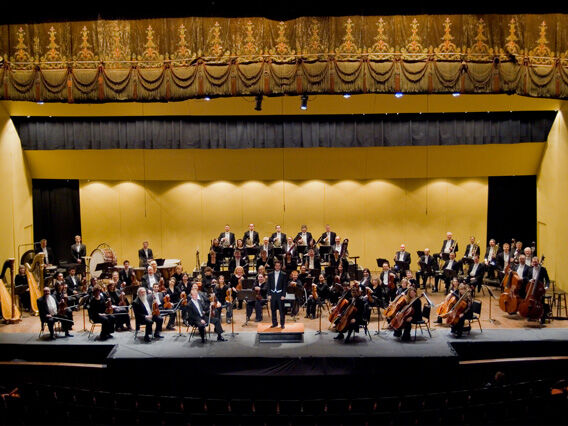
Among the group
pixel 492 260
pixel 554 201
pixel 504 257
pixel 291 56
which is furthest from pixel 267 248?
pixel 554 201

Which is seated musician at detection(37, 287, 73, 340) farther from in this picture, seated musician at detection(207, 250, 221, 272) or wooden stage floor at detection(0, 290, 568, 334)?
seated musician at detection(207, 250, 221, 272)

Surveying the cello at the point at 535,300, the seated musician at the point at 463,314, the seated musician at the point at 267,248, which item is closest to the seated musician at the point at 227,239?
the seated musician at the point at 267,248

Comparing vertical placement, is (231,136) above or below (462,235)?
above

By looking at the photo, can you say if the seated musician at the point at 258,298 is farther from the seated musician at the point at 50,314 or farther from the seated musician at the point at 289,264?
the seated musician at the point at 50,314

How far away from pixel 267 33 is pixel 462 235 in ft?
29.8

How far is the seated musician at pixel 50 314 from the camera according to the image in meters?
12.0

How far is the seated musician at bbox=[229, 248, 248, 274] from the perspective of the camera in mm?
14508

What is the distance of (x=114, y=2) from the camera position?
1193 centimetres

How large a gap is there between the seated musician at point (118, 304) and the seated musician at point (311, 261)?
4.17 metres

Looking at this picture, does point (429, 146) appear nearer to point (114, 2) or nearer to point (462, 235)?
point (462, 235)

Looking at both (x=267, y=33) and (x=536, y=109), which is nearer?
(x=267, y=33)

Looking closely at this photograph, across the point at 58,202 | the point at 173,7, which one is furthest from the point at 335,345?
the point at 58,202

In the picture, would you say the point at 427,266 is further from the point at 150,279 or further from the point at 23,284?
the point at 23,284

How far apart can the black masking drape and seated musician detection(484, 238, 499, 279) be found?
11.2 m
